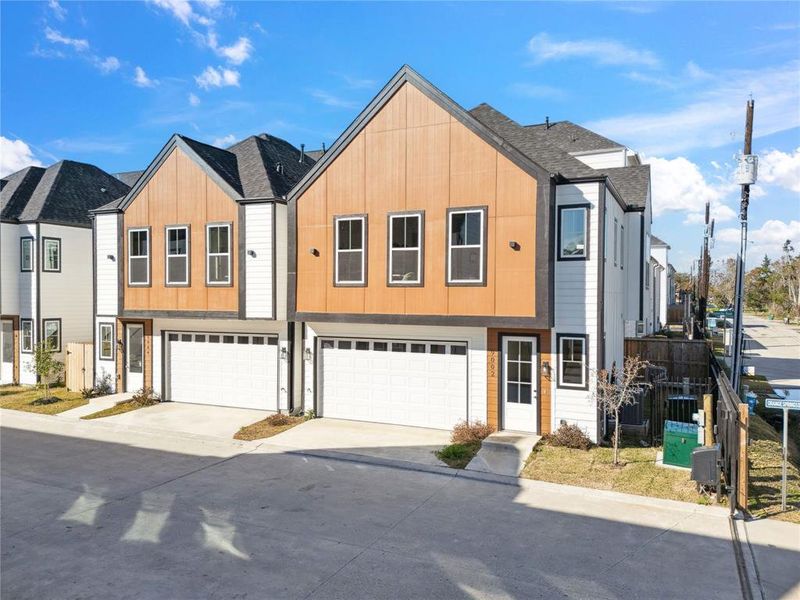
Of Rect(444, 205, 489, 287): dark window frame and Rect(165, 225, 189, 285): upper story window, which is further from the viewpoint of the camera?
Rect(165, 225, 189, 285): upper story window

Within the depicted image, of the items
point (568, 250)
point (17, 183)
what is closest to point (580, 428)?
point (568, 250)

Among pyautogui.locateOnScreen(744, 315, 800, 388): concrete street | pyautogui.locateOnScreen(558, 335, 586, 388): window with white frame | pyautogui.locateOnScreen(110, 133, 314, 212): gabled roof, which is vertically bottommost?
pyautogui.locateOnScreen(744, 315, 800, 388): concrete street

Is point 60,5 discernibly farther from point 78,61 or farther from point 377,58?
point 377,58

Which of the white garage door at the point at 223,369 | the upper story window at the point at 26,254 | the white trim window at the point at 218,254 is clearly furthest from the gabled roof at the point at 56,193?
the white trim window at the point at 218,254

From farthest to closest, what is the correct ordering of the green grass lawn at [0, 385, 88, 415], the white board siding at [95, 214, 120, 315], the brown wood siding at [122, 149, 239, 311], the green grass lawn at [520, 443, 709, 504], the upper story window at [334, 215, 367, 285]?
the white board siding at [95, 214, 120, 315]
the green grass lawn at [0, 385, 88, 415]
the brown wood siding at [122, 149, 239, 311]
the upper story window at [334, 215, 367, 285]
the green grass lawn at [520, 443, 709, 504]

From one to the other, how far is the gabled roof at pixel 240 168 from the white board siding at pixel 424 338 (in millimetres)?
4166

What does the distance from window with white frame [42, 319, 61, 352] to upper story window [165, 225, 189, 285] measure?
8207 millimetres

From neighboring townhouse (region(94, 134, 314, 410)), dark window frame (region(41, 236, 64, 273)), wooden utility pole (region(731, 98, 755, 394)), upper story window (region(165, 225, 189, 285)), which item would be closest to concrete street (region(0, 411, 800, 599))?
neighboring townhouse (region(94, 134, 314, 410))

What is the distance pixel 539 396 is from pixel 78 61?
1803cm

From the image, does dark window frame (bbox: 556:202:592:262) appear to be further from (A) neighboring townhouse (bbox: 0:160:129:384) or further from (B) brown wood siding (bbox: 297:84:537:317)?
(A) neighboring townhouse (bbox: 0:160:129:384)

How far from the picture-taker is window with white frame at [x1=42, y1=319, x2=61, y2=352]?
20.6 m

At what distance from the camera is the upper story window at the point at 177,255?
15859 mm

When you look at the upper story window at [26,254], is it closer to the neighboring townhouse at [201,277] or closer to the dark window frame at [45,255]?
the dark window frame at [45,255]

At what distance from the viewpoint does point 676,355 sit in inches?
616
